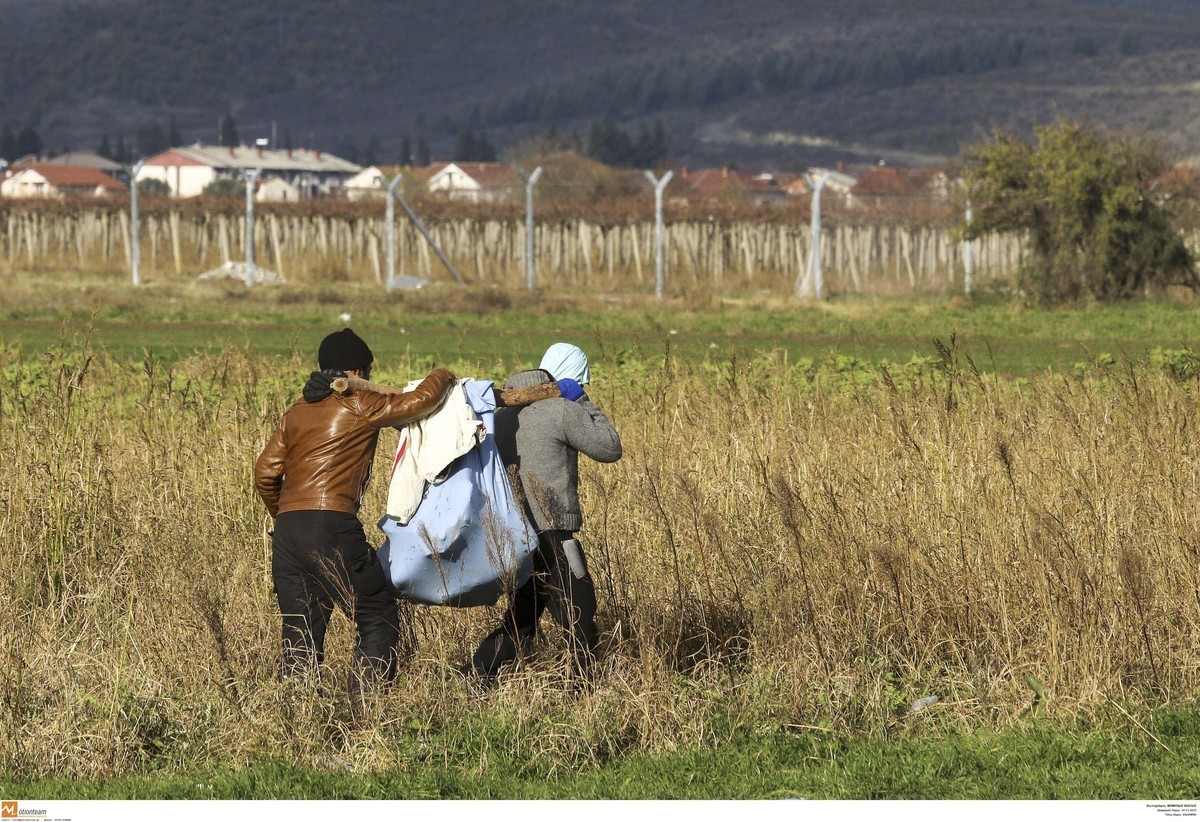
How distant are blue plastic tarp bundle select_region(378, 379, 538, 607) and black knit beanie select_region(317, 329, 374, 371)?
1.40ft

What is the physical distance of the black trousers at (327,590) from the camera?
21.4 feet

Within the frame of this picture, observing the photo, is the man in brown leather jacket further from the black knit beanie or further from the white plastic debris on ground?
the white plastic debris on ground

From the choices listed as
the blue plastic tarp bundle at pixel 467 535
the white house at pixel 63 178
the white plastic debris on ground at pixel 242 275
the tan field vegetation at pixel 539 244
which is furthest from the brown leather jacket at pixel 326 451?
the white house at pixel 63 178

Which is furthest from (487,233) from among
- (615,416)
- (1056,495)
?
(1056,495)

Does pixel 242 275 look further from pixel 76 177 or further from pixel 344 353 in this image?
pixel 76 177

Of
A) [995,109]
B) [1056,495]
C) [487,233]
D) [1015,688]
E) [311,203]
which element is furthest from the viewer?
[995,109]

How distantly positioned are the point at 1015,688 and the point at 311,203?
4106 centimetres

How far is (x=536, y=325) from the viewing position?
2702 centimetres

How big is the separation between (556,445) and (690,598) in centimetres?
125

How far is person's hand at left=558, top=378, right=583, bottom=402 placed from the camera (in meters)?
6.68

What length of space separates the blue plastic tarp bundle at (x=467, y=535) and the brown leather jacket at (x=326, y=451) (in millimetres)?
232

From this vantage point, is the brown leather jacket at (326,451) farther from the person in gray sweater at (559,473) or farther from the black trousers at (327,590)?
the person in gray sweater at (559,473)

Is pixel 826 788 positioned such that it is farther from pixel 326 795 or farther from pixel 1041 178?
pixel 1041 178

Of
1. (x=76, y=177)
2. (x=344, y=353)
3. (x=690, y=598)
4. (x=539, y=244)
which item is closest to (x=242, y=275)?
(x=539, y=244)
